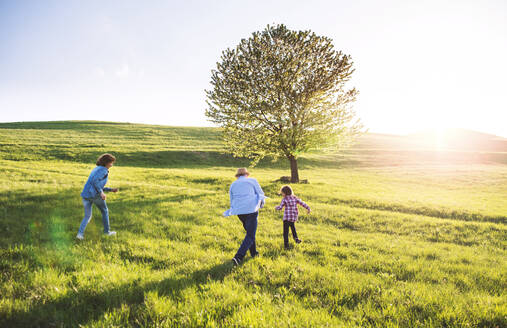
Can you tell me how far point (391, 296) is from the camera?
4.68 metres

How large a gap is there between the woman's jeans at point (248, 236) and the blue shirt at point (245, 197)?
0.62 feet

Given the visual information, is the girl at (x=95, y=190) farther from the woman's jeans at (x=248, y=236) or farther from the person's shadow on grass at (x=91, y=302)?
the woman's jeans at (x=248, y=236)

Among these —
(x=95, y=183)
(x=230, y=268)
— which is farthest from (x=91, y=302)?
(x=95, y=183)

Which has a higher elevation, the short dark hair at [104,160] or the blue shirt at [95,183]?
the short dark hair at [104,160]

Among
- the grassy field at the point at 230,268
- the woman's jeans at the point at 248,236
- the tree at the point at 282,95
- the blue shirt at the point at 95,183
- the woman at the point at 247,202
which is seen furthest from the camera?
the tree at the point at 282,95

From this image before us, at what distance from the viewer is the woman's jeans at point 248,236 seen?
598 cm

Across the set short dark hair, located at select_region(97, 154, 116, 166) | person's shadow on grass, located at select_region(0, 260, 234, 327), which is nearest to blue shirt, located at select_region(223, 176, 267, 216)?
person's shadow on grass, located at select_region(0, 260, 234, 327)

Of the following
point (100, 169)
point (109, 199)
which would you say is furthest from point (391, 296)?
point (109, 199)

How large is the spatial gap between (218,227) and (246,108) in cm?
1325

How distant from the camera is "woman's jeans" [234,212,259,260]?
5.98 metres

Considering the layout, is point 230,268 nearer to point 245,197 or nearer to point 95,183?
point 245,197

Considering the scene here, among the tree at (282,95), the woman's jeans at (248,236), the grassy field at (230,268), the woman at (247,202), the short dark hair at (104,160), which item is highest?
the tree at (282,95)

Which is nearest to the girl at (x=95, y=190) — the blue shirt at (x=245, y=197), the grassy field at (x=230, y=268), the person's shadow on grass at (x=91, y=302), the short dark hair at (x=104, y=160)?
the short dark hair at (x=104, y=160)

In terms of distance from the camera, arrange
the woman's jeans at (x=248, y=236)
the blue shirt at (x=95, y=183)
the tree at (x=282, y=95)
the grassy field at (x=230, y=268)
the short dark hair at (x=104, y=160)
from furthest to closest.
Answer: the tree at (x=282, y=95), the short dark hair at (x=104, y=160), the blue shirt at (x=95, y=183), the woman's jeans at (x=248, y=236), the grassy field at (x=230, y=268)
